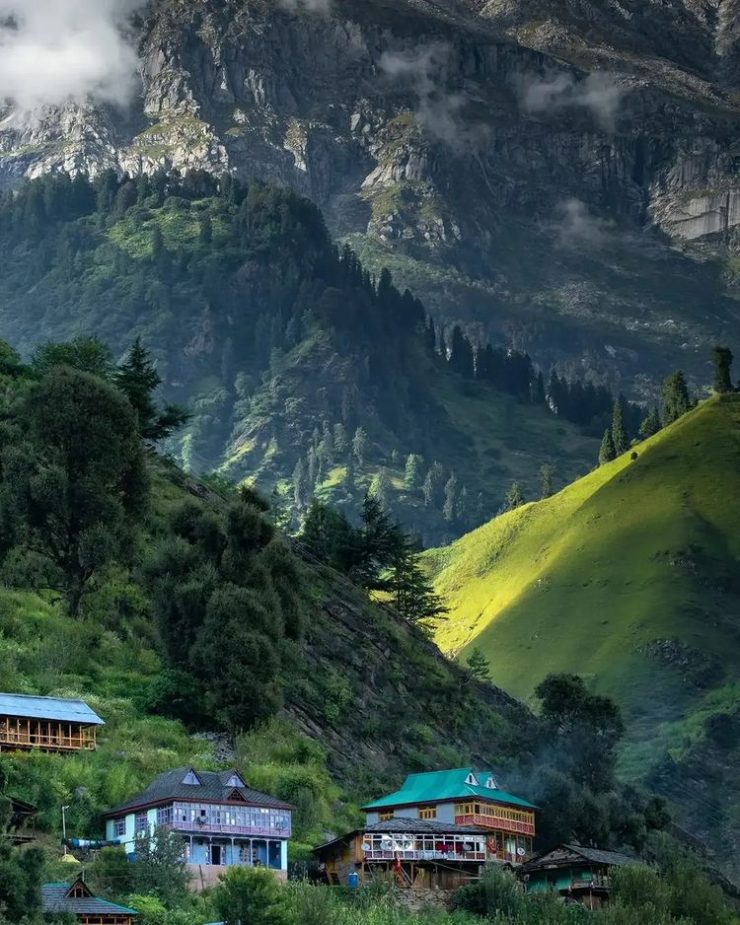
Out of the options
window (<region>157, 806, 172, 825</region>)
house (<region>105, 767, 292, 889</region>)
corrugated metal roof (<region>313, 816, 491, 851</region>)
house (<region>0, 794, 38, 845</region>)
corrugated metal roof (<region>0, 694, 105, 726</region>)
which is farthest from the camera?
corrugated metal roof (<region>313, 816, 491, 851</region>)

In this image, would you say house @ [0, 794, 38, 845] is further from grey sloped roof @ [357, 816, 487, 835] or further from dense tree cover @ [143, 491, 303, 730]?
dense tree cover @ [143, 491, 303, 730]

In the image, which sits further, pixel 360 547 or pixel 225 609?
pixel 360 547

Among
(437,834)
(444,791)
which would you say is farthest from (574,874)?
(444,791)


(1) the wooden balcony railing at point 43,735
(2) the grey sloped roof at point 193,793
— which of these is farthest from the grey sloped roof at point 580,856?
(1) the wooden balcony railing at point 43,735

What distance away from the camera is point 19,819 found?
100125 millimetres

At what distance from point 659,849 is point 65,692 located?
1726 inches

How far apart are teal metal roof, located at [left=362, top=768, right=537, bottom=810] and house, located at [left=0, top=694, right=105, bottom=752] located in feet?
60.4

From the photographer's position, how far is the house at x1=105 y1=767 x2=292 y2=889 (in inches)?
4050

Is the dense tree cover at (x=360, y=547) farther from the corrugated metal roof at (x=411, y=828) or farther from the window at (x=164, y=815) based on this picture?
the window at (x=164, y=815)

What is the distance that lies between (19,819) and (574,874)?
33.6m

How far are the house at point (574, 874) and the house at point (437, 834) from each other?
2.47 meters

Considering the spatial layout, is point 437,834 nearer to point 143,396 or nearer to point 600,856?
point 600,856

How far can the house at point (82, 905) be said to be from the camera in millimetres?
87000

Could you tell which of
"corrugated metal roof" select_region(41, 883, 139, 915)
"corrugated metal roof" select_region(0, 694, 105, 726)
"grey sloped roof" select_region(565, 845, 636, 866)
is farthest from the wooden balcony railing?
"grey sloped roof" select_region(565, 845, 636, 866)
